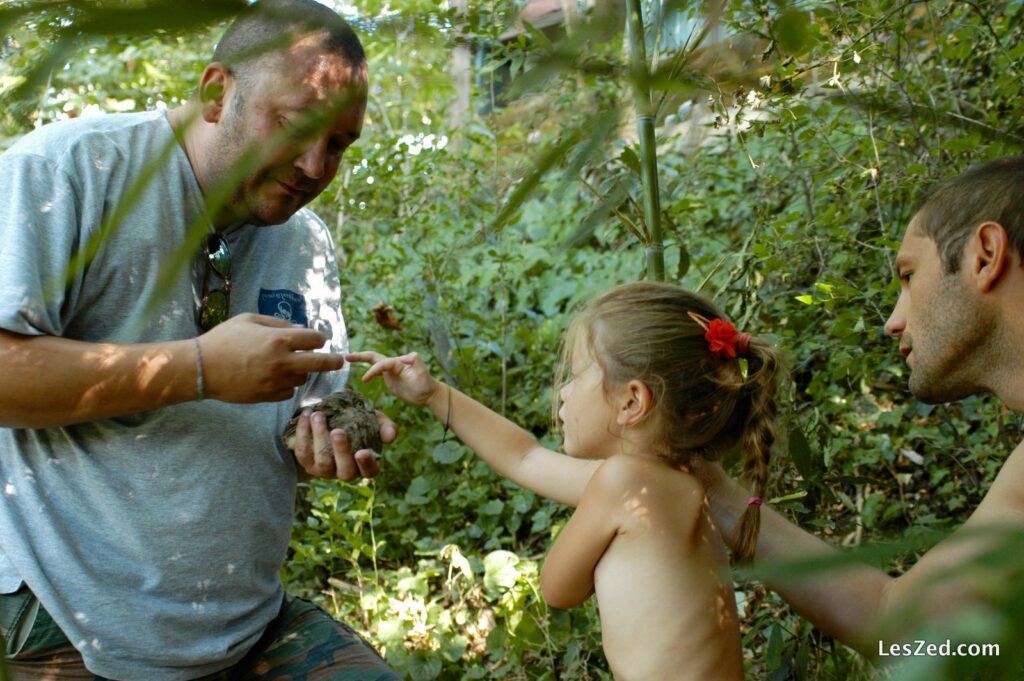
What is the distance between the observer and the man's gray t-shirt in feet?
5.68

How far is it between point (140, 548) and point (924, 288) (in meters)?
1.55

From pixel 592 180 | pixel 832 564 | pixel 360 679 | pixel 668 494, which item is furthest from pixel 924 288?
pixel 592 180

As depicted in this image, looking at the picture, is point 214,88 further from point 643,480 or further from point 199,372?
point 643,480

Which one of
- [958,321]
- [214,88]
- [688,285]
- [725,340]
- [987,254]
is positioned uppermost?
[214,88]

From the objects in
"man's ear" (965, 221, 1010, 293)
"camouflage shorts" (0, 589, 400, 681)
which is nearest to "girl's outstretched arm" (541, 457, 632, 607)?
"camouflage shorts" (0, 589, 400, 681)

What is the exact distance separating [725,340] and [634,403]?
23 cm

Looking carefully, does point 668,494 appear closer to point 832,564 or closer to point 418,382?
point 418,382

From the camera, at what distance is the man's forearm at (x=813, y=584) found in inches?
68.7

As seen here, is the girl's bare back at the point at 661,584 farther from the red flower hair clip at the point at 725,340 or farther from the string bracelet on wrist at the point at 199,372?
the string bracelet on wrist at the point at 199,372

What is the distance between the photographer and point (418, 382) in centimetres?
221

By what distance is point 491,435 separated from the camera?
7.59 ft

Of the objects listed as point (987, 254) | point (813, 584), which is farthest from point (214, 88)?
point (987, 254)

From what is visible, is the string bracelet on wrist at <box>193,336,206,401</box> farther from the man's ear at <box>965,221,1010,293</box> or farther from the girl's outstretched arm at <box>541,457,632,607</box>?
the man's ear at <box>965,221,1010,293</box>

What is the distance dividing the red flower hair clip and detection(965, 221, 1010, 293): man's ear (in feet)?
1.51
